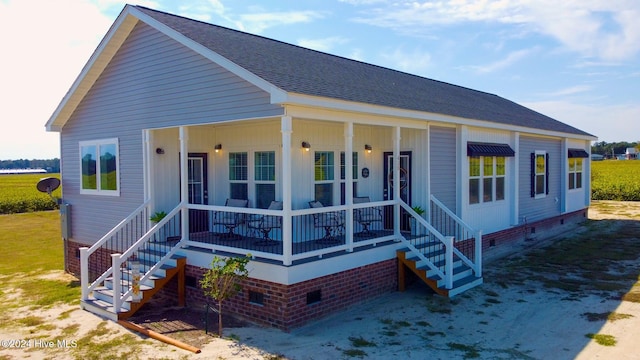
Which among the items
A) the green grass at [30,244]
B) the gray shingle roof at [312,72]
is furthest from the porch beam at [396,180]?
the green grass at [30,244]

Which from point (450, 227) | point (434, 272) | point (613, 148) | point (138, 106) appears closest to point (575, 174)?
point (450, 227)

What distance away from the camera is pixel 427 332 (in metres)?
7.53

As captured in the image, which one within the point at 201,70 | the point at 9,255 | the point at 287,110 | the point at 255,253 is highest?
the point at 201,70

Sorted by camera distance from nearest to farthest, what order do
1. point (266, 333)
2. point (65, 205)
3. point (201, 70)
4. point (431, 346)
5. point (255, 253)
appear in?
point (431, 346), point (266, 333), point (255, 253), point (201, 70), point (65, 205)

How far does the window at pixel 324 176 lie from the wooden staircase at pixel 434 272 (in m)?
2.05

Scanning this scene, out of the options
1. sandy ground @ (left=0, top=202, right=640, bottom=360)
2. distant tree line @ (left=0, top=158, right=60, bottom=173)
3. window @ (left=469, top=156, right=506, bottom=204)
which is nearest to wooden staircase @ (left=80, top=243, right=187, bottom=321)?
sandy ground @ (left=0, top=202, right=640, bottom=360)

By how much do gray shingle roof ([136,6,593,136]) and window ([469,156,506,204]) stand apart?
3.62 feet

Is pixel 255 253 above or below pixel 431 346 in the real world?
above

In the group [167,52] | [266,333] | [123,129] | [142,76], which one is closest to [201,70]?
[167,52]

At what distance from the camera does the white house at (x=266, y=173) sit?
834 centimetres

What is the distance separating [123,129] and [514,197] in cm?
1090

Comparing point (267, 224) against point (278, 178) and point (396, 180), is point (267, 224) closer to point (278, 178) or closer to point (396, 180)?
point (278, 178)

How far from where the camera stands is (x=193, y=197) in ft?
37.2

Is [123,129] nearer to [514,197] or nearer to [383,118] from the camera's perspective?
[383,118]
